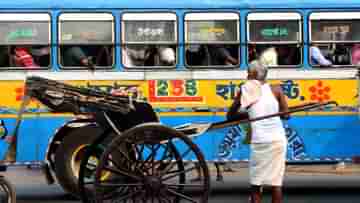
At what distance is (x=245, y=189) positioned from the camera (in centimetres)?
1134

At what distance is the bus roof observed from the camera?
32.2ft

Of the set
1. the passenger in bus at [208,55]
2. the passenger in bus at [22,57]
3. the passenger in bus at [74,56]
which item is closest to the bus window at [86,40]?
the passenger in bus at [74,56]

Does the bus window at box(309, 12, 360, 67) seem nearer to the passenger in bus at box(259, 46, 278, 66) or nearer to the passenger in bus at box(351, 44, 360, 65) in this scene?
the passenger in bus at box(351, 44, 360, 65)

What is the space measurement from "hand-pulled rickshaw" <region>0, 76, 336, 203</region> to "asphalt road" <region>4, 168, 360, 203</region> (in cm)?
284

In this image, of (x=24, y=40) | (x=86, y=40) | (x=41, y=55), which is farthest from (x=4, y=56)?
(x=86, y=40)

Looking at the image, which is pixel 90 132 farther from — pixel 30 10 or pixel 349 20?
pixel 349 20

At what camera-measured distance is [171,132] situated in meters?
6.91

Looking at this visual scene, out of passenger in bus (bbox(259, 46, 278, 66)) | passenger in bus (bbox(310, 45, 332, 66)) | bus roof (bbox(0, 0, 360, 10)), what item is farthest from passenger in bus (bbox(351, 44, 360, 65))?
passenger in bus (bbox(259, 46, 278, 66))

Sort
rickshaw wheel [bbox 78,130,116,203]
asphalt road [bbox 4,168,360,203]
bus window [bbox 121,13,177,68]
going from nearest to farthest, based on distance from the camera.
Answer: rickshaw wheel [bbox 78,130,116,203] < bus window [bbox 121,13,177,68] < asphalt road [bbox 4,168,360,203]

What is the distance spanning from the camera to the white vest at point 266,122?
707cm

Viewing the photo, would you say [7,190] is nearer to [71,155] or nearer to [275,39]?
[71,155]

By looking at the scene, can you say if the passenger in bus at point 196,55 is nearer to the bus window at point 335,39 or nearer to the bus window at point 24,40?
the bus window at point 335,39

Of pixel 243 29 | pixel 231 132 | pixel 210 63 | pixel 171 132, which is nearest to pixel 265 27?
pixel 243 29

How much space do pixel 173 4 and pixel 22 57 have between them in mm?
2206
